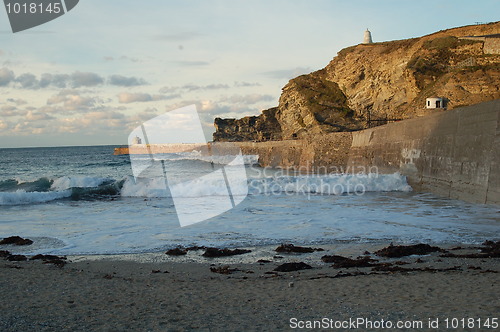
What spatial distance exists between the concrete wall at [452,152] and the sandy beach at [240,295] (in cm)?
613

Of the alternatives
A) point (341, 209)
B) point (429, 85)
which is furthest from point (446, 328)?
point (429, 85)

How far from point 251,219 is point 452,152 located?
23.1 feet

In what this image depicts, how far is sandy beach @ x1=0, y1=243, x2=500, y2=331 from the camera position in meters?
3.64

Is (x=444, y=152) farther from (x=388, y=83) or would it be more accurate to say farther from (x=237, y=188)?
(x=388, y=83)

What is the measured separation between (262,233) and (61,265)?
4063mm

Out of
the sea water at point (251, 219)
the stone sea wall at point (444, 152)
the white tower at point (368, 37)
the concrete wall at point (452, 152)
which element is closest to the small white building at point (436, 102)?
the stone sea wall at point (444, 152)

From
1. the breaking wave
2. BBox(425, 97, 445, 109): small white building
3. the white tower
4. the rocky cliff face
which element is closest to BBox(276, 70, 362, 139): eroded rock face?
the rocky cliff face

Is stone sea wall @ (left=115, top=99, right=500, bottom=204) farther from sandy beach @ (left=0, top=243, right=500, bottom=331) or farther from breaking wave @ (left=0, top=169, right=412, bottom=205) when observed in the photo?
sandy beach @ (left=0, top=243, right=500, bottom=331)

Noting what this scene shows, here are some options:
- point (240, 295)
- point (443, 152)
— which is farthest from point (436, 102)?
point (240, 295)

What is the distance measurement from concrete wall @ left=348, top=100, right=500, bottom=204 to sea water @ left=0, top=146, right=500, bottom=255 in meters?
0.51

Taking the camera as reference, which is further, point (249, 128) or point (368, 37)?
point (249, 128)

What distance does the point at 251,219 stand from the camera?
11.0 metres

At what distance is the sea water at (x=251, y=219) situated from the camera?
8.29 meters

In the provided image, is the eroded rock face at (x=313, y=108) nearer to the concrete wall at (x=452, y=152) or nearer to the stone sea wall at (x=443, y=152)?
the stone sea wall at (x=443, y=152)
